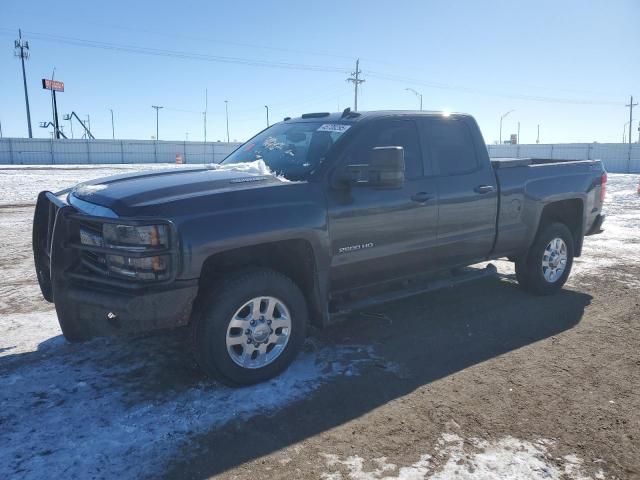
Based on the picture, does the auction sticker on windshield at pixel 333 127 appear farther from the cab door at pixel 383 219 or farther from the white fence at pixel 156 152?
the white fence at pixel 156 152

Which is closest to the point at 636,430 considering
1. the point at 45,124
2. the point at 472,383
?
the point at 472,383

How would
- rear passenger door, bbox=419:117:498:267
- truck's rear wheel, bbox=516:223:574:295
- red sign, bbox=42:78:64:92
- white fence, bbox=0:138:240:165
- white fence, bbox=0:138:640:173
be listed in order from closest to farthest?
rear passenger door, bbox=419:117:498:267 → truck's rear wheel, bbox=516:223:574:295 → white fence, bbox=0:138:640:173 → white fence, bbox=0:138:240:165 → red sign, bbox=42:78:64:92

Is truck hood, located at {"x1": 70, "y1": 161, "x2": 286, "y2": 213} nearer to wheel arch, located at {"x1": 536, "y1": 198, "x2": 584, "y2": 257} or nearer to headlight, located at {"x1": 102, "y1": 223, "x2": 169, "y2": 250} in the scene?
headlight, located at {"x1": 102, "y1": 223, "x2": 169, "y2": 250}

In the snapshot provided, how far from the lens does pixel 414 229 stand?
4516 mm

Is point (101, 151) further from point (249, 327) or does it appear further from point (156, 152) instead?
point (249, 327)

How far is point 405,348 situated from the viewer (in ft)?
14.6

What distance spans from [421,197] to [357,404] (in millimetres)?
1909

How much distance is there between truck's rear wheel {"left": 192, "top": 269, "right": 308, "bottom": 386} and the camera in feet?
11.5

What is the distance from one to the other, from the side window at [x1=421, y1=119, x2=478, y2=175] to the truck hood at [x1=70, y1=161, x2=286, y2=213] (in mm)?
1632

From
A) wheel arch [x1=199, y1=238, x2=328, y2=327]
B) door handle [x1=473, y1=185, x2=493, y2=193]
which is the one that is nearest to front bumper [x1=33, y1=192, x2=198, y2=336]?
wheel arch [x1=199, y1=238, x2=328, y2=327]

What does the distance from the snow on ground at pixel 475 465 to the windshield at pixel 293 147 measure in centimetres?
213

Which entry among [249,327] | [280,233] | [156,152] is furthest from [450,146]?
[156,152]

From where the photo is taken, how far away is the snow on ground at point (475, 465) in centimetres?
277

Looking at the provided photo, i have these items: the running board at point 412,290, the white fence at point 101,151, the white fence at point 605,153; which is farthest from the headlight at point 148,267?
the white fence at point 101,151
